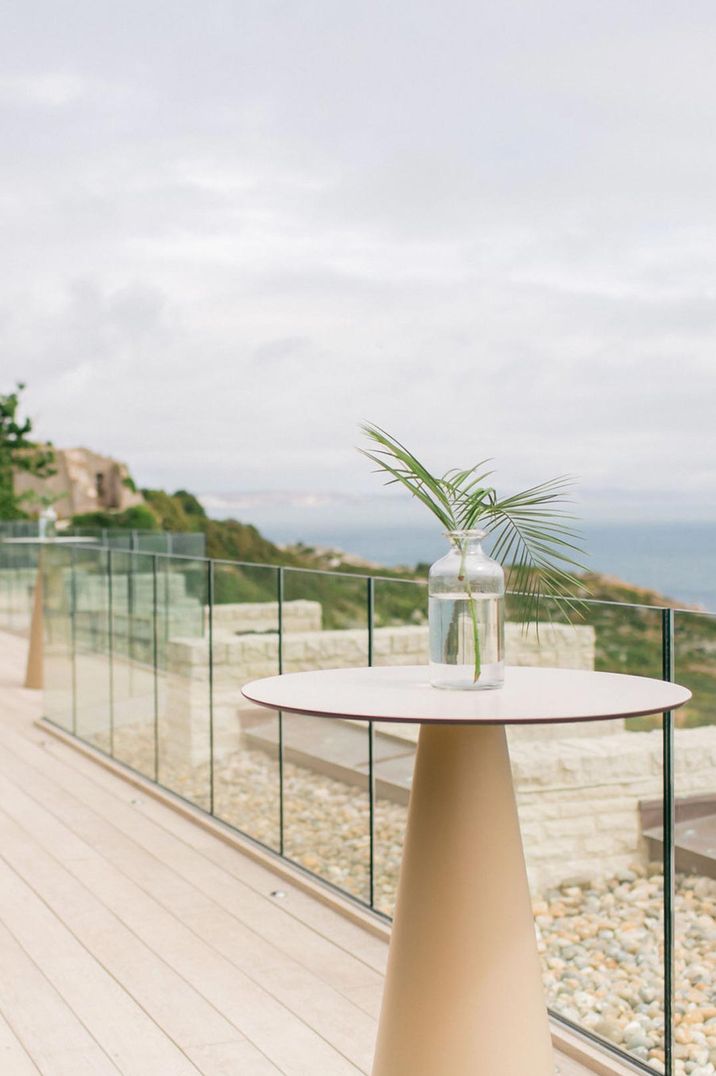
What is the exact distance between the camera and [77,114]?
4412 cm

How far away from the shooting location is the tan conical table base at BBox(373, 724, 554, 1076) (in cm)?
226

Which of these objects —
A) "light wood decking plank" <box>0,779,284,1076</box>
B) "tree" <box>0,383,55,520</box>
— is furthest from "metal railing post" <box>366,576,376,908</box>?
"tree" <box>0,383,55,520</box>

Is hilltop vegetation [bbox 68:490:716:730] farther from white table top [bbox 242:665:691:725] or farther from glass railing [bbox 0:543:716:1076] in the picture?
white table top [bbox 242:665:691:725]

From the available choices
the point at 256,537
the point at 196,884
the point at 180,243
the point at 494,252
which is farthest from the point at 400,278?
the point at 196,884

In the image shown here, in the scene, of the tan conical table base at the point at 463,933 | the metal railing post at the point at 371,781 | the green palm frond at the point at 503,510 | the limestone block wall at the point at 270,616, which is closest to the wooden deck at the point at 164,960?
the metal railing post at the point at 371,781

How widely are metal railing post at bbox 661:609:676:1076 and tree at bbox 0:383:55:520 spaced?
1004 inches

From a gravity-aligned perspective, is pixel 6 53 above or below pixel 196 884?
above

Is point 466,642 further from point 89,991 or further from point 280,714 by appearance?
point 280,714

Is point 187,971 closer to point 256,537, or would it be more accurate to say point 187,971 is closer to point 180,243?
point 256,537

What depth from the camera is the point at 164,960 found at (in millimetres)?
Answer: 3723

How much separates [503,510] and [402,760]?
68.8 inches

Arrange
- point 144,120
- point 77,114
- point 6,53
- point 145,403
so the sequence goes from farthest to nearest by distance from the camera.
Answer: point 145,403
point 144,120
point 77,114
point 6,53

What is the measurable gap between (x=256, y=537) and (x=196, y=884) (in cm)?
4376

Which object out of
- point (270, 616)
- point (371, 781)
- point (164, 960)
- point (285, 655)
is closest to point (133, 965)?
point (164, 960)
